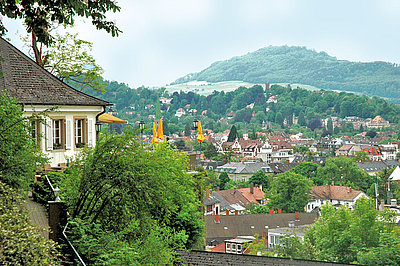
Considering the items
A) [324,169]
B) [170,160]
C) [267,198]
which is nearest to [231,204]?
[267,198]

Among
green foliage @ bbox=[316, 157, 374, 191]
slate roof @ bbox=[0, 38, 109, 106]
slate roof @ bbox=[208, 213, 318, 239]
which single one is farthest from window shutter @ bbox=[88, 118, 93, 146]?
green foliage @ bbox=[316, 157, 374, 191]

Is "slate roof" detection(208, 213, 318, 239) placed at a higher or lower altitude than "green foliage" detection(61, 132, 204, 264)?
lower

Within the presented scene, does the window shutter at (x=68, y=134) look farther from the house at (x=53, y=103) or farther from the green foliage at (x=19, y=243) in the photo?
the green foliage at (x=19, y=243)

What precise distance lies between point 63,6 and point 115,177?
553cm

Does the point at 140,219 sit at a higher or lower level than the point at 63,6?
lower

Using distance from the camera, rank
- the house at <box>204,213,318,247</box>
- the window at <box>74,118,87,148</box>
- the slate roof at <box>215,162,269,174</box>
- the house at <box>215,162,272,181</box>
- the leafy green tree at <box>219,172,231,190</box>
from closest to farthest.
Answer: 1. the window at <box>74,118,87,148</box>
2. the house at <box>204,213,318,247</box>
3. the leafy green tree at <box>219,172,231,190</box>
4. the house at <box>215,162,272,181</box>
5. the slate roof at <box>215,162,269,174</box>

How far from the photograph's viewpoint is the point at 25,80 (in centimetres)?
1939

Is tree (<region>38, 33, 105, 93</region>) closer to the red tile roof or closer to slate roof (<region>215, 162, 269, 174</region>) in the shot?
the red tile roof

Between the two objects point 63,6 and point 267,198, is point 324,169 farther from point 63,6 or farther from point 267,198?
point 63,6

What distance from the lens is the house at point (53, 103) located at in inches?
742

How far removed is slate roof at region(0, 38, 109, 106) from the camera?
61.3 feet

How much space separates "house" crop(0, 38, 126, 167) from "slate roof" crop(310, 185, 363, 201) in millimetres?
93666

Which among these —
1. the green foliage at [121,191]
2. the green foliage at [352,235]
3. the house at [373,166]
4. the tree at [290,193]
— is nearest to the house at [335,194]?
the tree at [290,193]

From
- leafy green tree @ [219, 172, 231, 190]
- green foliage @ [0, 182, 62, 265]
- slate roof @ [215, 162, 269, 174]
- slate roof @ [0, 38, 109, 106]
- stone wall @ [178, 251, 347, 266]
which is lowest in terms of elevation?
leafy green tree @ [219, 172, 231, 190]
